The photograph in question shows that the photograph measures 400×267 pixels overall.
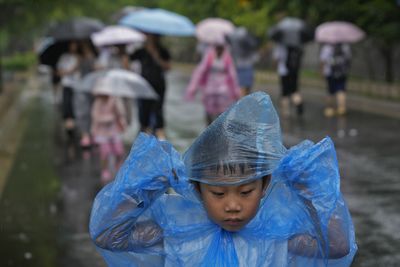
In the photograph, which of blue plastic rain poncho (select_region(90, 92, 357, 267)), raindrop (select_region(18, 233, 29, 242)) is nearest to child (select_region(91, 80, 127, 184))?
raindrop (select_region(18, 233, 29, 242))

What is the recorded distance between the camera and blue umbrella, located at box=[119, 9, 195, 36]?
11.9 metres

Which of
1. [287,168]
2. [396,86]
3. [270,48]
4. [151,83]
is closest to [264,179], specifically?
[287,168]

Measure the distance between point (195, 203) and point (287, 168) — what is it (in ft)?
1.23

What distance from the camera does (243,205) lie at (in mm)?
2730

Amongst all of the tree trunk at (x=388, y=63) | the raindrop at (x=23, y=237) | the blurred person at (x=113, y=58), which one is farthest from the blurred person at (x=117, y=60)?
the tree trunk at (x=388, y=63)

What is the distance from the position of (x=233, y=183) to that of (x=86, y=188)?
6960 mm

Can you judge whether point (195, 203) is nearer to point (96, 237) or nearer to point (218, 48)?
point (96, 237)

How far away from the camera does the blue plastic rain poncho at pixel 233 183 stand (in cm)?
270

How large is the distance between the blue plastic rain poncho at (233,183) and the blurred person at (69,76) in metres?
10.3

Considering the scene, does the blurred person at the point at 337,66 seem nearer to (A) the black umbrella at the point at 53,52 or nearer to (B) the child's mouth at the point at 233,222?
(A) the black umbrella at the point at 53,52

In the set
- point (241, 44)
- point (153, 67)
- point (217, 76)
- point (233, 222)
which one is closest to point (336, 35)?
point (241, 44)

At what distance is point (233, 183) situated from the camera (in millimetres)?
2676

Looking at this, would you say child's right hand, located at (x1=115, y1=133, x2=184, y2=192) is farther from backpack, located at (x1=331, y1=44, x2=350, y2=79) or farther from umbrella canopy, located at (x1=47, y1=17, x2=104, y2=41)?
backpack, located at (x1=331, y1=44, x2=350, y2=79)

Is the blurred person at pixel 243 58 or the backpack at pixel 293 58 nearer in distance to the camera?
the backpack at pixel 293 58
